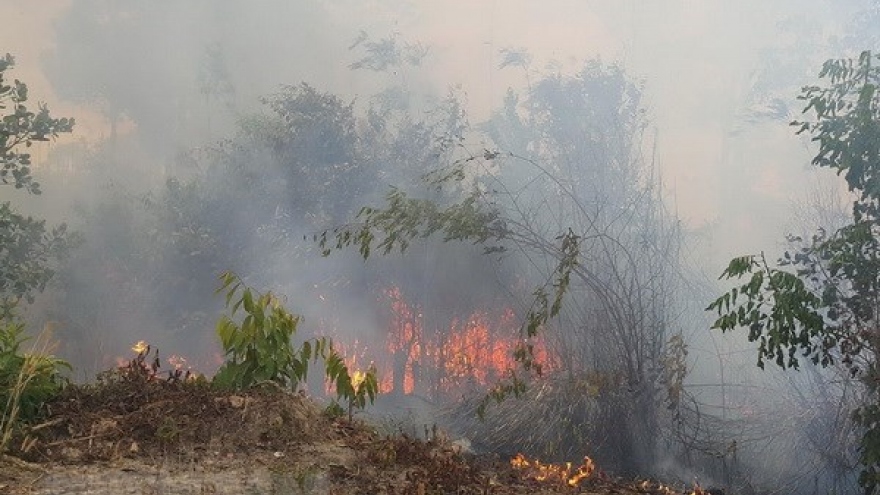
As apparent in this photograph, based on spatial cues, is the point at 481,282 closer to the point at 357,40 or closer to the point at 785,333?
the point at 357,40

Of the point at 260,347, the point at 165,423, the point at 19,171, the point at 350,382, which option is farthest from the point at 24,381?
the point at 19,171

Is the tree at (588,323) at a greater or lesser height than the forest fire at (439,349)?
lesser

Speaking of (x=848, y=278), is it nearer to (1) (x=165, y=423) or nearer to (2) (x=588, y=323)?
(2) (x=588, y=323)

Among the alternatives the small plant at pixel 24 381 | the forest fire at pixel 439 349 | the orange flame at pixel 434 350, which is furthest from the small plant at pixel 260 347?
the orange flame at pixel 434 350

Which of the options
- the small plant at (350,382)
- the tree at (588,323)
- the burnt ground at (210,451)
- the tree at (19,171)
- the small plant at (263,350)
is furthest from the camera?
the tree at (19,171)

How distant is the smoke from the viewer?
17438mm

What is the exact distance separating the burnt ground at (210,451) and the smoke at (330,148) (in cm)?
A: 534

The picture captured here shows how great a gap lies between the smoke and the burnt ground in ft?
17.5

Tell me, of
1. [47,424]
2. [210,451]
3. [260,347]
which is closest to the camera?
[47,424]

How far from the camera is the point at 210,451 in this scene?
4992 mm

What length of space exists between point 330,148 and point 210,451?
13.3 meters

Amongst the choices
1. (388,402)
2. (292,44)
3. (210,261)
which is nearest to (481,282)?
(388,402)

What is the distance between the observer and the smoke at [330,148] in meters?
17.4

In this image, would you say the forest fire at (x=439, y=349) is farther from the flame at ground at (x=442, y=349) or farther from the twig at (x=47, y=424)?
the twig at (x=47, y=424)
